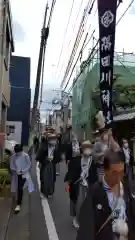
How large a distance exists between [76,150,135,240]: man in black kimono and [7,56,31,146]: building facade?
2309cm

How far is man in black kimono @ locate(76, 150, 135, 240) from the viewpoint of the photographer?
2.83m

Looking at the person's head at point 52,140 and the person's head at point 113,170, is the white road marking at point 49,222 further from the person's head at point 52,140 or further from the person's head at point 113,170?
the person's head at point 113,170

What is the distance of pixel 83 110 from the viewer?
28.8m

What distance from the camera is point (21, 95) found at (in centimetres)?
2758

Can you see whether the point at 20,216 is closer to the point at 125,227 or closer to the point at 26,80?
the point at 125,227

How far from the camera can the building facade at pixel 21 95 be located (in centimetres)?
2695

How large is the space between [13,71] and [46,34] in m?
16.1

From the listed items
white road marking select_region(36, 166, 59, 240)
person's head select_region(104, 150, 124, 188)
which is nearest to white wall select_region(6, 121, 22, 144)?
white road marking select_region(36, 166, 59, 240)

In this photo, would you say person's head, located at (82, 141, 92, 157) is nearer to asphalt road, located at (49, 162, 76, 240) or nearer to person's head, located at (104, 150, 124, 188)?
asphalt road, located at (49, 162, 76, 240)

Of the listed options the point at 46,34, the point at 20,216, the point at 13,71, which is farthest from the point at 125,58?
the point at 20,216

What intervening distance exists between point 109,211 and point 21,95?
25.1m

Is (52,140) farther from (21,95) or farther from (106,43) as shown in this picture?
(21,95)

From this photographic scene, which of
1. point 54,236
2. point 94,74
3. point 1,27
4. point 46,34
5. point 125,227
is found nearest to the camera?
point 125,227

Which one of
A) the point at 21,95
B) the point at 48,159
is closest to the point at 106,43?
the point at 48,159
